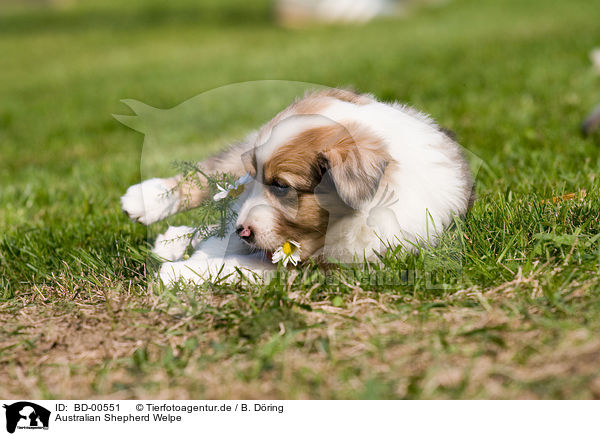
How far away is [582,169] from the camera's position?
4250 millimetres

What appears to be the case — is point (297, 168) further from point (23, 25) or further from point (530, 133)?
point (23, 25)

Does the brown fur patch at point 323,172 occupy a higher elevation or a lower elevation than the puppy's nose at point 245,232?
higher

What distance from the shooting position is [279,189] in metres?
2.79

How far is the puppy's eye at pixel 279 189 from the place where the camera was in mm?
A: 2779

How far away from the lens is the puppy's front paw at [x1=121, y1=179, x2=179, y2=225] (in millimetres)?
3324

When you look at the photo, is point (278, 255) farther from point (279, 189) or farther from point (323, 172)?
point (323, 172)

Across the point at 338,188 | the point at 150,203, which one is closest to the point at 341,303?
the point at 338,188

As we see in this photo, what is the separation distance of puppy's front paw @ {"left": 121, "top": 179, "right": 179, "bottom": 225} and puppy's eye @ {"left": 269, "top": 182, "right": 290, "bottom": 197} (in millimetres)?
782
